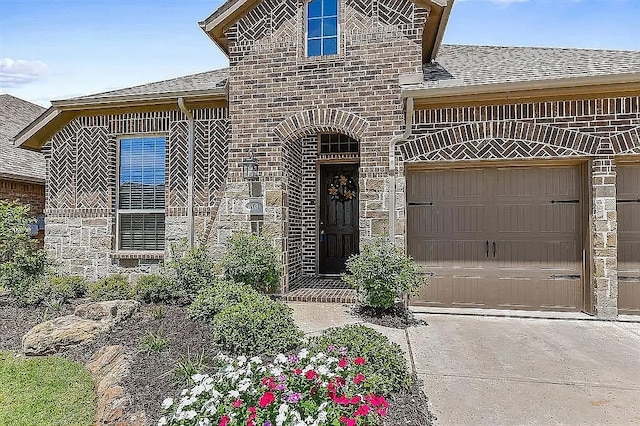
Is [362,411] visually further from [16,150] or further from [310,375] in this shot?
[16,150]

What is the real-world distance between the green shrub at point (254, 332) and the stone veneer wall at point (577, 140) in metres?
3.89

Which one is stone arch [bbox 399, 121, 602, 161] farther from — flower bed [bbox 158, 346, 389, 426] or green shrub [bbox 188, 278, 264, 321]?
flower bed [bbox 158, 346, 389, 426]

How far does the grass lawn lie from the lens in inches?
142

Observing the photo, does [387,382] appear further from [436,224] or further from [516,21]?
[516,21]

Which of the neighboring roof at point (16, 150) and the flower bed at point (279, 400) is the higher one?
the neighboring roof at point (16, 150)

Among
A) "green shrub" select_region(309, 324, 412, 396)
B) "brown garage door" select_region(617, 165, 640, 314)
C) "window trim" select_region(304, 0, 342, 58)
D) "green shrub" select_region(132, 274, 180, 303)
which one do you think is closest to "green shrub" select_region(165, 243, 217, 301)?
"green shrub" select_region(132, 274, 180, 303)

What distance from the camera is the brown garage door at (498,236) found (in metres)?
6.74

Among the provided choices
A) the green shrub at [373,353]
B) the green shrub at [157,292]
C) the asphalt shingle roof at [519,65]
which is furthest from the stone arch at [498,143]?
the green shrub at [157,292]

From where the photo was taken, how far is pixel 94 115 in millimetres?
8742

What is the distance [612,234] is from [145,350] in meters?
6.48

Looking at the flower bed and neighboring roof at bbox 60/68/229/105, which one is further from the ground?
neighboring roof at bbox 60/68/229/105

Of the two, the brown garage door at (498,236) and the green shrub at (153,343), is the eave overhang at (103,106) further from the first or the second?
the green shrub at (153,343)

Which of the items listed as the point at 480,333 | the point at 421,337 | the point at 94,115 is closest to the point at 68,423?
the point at 421,337

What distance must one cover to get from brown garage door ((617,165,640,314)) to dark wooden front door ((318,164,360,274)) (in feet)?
15.2
